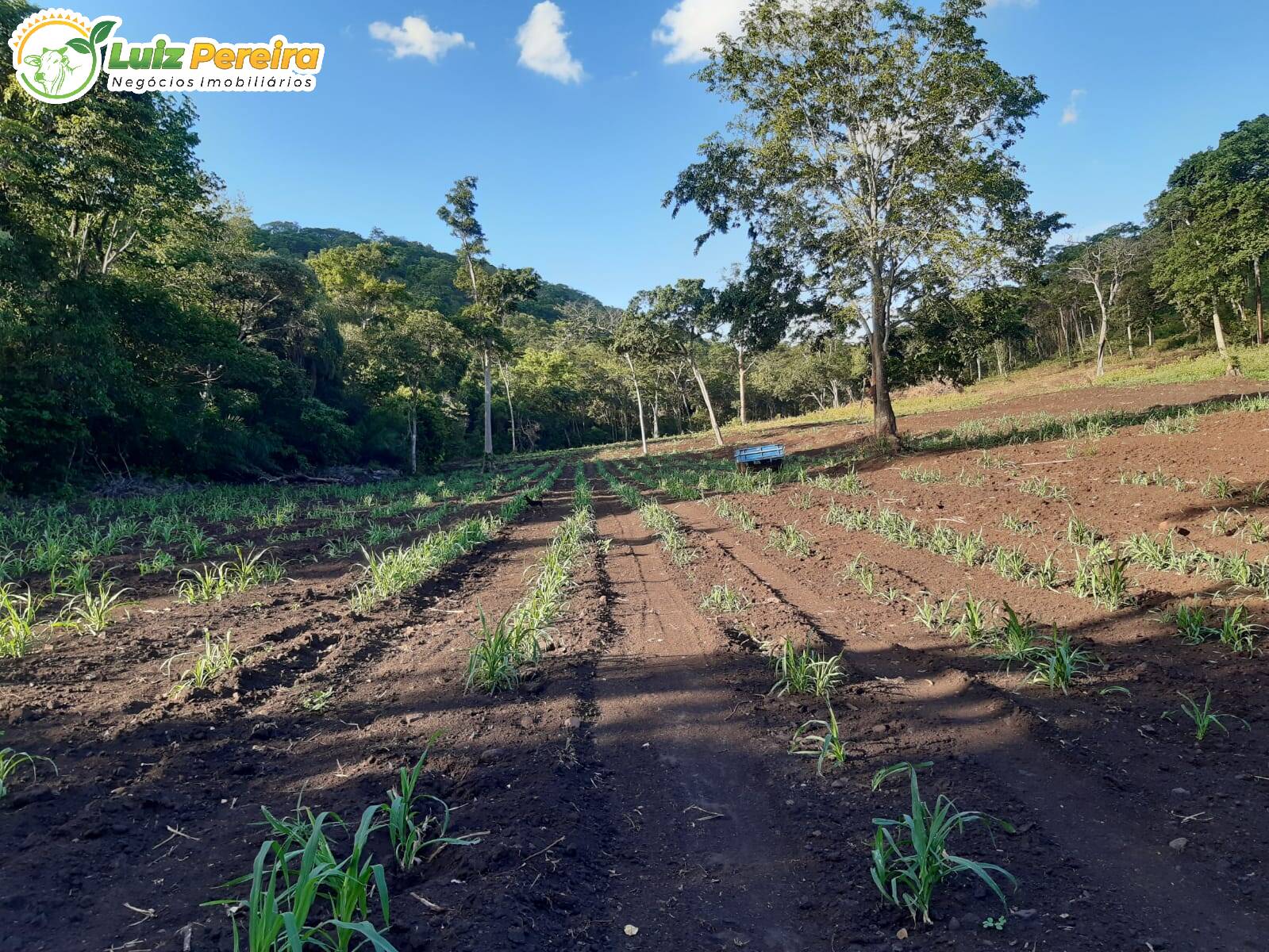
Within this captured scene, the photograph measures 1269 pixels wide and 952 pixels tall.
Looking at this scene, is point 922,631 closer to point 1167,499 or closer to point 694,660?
point 694,660

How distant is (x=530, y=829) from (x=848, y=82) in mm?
16858

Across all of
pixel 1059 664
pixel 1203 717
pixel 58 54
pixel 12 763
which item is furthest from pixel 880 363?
pixel 58 54

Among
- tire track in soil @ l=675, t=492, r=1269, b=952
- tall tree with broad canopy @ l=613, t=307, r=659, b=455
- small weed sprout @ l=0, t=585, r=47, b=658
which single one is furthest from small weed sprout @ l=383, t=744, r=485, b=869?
tall tree with broad canopy @ l=613, t=307, r=659, b=455

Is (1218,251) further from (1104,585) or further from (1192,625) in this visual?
(1192,625)

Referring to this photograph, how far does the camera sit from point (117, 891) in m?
2.07

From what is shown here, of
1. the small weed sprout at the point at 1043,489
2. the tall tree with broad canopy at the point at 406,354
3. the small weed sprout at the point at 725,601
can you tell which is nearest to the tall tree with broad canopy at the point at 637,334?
the tall tree with broad canopy at the point at 406,354

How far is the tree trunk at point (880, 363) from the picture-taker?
1549cm

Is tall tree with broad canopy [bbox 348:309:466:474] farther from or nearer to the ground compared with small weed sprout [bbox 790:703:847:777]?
farther from the ground

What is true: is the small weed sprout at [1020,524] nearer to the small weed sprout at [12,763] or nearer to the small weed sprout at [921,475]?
the small weed sprout at [921,475]

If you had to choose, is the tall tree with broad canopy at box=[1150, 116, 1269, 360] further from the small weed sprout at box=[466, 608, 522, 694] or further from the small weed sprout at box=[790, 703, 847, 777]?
the small weed sprout at box=[466, 608, 522, 694]

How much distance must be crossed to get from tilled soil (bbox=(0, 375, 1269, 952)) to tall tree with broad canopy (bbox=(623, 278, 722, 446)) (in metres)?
25.4

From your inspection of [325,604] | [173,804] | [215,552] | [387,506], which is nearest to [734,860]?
[173,804]

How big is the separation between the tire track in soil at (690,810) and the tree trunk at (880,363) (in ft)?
43.6

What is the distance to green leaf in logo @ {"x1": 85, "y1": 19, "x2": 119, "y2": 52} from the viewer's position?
451 inches
